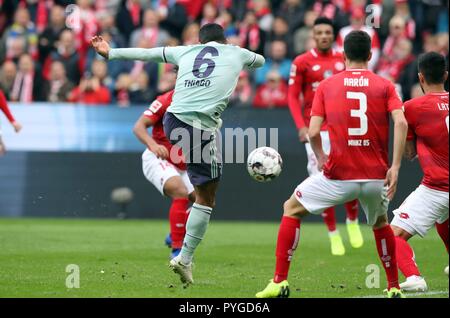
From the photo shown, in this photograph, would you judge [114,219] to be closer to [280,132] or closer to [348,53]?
[280,132]

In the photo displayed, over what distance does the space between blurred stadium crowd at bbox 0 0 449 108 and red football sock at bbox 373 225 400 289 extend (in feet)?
30.1

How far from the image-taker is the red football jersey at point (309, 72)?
513 inches

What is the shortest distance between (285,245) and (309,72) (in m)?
5.11

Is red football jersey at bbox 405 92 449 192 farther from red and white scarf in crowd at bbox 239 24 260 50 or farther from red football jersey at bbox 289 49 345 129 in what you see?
red and white scarf in crowd at bbox 239 24 260 50

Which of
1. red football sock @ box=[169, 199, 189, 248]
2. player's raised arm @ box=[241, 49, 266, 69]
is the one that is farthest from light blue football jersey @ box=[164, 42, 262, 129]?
red football sock @ box=[169, 199, 189, 248]

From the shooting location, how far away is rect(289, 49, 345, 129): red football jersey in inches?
513

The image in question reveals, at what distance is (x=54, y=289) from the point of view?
870 centimetres

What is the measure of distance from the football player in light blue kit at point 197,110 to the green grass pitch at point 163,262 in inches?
23.8

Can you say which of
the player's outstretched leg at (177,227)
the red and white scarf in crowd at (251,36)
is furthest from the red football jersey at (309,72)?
the red and white scarf in crowd at (251,36)

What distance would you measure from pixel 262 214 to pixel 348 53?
9807 mm

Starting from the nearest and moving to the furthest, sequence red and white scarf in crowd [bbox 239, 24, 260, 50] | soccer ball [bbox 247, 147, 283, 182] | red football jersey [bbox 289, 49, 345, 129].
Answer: soccer ball [bbox 247, 147, 283, 182], red football jersey [bbox 289, 49, 345, 129], red and white scarf in crowd [bbox 239, 24, 260, 50]

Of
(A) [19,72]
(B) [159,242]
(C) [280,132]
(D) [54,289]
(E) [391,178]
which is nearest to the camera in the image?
(E) [391,178]

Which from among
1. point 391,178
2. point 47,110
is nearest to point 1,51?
point 47,110

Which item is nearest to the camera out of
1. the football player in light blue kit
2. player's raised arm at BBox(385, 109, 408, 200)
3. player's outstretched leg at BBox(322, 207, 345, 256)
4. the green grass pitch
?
player's raised arm at BBox(385, 109, 408, 200)
